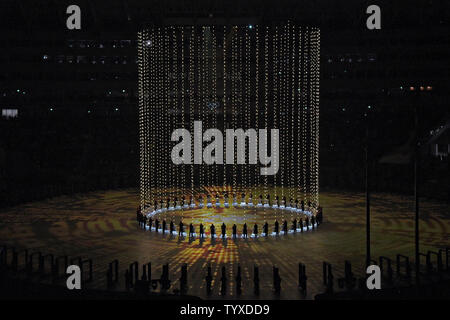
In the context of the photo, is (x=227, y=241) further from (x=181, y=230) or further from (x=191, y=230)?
(x=181, y=230)

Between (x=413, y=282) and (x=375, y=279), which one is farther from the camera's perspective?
(x=413, y=282)

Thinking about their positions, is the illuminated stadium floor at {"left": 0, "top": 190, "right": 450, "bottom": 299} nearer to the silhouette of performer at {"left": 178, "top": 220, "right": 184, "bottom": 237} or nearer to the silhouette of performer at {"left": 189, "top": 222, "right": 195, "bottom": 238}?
the silhouette of performer at {"left": 178, "top": 220, "right": 184, "bottom": 237}

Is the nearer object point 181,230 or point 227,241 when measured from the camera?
point 227,241

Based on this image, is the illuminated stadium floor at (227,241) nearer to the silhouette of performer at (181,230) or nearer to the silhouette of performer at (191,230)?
the silhouette of performer at (181,230)

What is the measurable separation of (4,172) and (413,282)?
3412cm

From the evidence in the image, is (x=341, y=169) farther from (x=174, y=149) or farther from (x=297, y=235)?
(x=297, y=235)

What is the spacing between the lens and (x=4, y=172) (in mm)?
42312

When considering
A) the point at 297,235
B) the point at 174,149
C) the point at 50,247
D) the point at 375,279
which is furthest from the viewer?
the point at 174,149

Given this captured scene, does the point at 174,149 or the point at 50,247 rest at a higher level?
the point at 174,149

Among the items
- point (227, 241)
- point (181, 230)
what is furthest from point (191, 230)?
point (227, 241)

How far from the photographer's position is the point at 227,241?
23.7 metres

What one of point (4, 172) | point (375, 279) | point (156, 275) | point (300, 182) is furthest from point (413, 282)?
point (4, 172)

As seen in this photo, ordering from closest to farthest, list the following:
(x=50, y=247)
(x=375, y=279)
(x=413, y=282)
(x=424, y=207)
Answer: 1. (x=375, y=279)
2. (x=413, y=282)
3. (x=50, y=247)
4. (x=424, y=207)

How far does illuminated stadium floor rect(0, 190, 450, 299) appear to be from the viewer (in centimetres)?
1855
